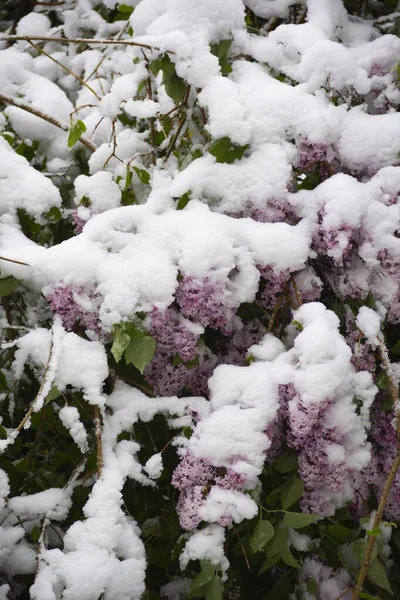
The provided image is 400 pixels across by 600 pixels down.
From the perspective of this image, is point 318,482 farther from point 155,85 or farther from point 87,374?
point 155,85

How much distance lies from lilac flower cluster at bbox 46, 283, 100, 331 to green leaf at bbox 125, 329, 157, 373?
9 cm

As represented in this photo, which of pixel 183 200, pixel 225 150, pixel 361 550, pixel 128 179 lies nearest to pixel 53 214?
pixel 128 179

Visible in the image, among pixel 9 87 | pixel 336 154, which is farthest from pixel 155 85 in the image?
pixel 336 154

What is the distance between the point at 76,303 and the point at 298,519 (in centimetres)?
58

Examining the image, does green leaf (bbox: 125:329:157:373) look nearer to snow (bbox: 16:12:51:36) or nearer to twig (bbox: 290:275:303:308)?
twig (bbox: 290:275:303:308)

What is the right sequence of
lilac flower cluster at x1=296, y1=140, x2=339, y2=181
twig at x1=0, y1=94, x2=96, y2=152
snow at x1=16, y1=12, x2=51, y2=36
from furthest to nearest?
1. snow at x1=16, y1=12, x2=51, y2=36
2. twig at x1=0, y1=94, x2=96, y2=152
3. lilac flower cluster at x1=296, y1=140, x2=339, y2=181

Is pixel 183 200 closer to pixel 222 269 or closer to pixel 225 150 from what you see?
pixel 225 150

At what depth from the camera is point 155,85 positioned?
5.37ft

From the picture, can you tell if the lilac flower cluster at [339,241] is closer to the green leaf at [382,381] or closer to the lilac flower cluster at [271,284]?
the lilac flower cluster at [271,284]

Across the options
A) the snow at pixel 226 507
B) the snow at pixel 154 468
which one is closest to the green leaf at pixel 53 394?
the snow at pixel 154 468

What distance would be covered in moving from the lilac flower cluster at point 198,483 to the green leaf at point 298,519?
11cm

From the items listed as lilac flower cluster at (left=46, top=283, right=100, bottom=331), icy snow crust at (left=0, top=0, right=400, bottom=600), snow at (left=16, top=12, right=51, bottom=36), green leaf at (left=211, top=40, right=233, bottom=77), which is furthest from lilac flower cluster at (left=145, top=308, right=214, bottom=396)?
snow at (left=16, top=12, right=51, bottom=36)

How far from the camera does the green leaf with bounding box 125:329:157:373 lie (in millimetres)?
1042

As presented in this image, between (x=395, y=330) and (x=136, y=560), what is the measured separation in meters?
0.79
